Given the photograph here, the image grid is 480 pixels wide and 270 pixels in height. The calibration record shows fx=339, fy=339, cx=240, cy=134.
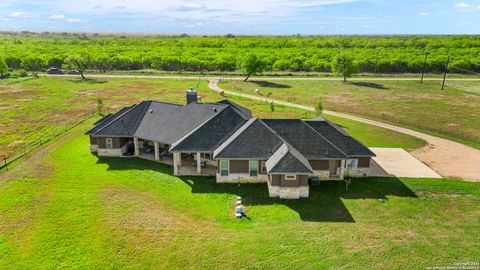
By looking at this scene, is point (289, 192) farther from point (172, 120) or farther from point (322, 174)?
point (172, 120)

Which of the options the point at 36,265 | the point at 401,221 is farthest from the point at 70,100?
the point at 401,221

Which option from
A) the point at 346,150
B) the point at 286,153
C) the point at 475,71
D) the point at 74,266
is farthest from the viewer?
the point at 475,71

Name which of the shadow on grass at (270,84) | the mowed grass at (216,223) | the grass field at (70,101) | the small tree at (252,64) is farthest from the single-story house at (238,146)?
the small tree at (252,64)

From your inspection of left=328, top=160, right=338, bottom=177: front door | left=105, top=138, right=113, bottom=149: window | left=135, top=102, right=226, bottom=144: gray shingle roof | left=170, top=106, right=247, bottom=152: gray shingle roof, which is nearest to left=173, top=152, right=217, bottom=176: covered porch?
left=170, top=106, right=247, bottom=152: gray shingle roof

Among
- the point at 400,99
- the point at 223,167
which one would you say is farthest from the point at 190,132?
the point at 400,99

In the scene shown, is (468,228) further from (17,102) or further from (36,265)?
(17,102)

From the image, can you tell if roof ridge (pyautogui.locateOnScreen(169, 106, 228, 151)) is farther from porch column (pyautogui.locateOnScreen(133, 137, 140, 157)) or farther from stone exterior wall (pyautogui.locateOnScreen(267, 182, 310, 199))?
stone exterior wall (pyautogui.locateOnScreen(267, 182, 310, 199))
